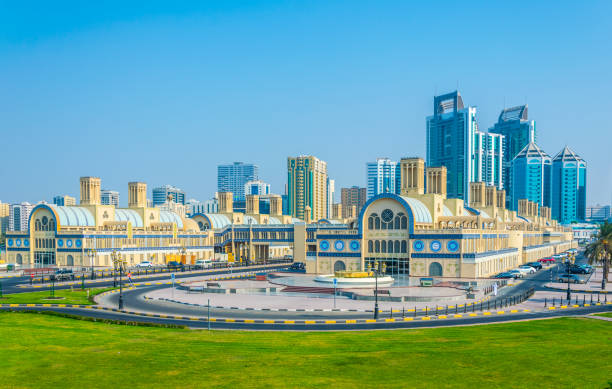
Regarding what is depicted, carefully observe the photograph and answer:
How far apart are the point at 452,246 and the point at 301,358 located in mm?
62334

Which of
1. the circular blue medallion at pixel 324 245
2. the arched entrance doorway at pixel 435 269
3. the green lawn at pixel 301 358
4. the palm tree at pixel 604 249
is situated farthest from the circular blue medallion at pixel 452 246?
the green lawn at pixel 301 358

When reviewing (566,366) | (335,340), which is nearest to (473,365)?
(566,366)

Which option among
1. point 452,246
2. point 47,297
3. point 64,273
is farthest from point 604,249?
point 64,273

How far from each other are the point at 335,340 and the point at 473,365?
10595mm

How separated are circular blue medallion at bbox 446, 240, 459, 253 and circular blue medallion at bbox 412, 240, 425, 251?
3.89 meters

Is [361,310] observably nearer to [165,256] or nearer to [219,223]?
[165,256]

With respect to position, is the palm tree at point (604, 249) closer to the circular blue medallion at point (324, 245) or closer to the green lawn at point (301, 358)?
the circular blue medallion at point (324, 245)

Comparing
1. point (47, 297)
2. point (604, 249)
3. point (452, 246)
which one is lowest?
point (47, 297)

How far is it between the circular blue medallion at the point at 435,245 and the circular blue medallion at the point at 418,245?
4.13ft

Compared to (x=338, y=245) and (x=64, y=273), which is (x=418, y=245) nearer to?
(x=338, y=245)

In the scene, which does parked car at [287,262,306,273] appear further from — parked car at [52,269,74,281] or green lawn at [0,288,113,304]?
green lawn at [0,288,113,304]

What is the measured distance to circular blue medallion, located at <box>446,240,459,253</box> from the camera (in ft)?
292

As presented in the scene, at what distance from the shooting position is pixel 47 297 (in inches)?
2530

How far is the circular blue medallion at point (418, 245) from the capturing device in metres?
91.6
